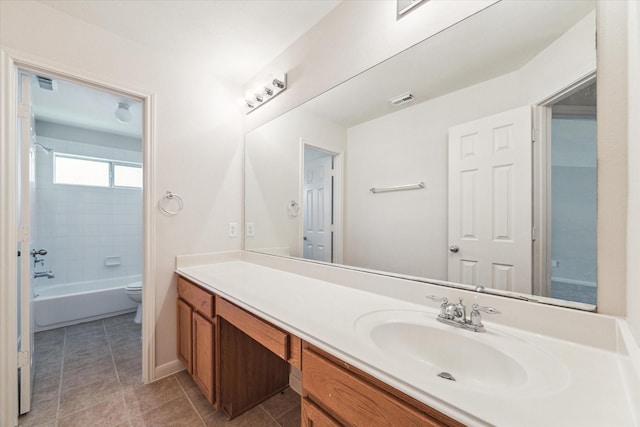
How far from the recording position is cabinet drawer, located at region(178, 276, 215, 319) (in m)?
1.48

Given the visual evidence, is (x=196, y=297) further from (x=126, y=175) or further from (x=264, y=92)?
(x=126, y=175)

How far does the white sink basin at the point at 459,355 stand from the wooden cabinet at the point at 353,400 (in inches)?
2.7

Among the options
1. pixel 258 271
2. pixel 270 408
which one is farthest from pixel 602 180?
pixel 270 408

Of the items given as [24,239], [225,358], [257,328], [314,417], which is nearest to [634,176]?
[314,417]

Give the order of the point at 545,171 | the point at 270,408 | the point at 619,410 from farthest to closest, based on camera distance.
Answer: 1. the point at 270,408
2. the point at 545,171
3. the point at 619,410

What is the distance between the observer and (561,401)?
1.70 feet

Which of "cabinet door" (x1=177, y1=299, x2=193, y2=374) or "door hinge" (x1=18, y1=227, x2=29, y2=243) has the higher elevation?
"door hinge" (x1=18, y1=227, x2=29, y2=243)

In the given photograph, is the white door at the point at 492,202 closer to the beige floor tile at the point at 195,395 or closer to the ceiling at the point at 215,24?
the ceiling at the point at 215,24

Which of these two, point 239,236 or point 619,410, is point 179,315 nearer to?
point 239,236

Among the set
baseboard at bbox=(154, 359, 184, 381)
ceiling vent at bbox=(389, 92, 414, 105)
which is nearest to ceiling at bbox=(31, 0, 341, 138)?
ceiling vent at bbox=(389, 92, 414, 105)

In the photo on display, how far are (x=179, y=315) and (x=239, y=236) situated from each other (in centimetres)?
74

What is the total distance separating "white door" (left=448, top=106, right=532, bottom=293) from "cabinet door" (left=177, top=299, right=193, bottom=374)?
1.65 metres

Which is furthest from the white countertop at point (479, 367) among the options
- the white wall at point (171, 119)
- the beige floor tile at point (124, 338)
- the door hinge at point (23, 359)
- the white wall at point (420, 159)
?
the beige floor tile at point (124, 338)

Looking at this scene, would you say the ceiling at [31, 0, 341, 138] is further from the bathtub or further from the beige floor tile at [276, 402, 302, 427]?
the bathtub
